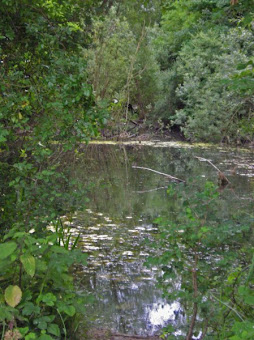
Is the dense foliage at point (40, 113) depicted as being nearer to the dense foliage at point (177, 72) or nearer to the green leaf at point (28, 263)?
the green leaf at point (28, 263)

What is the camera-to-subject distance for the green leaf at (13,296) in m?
2.86

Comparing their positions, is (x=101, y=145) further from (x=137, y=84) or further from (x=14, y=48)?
(x=14, y=48)

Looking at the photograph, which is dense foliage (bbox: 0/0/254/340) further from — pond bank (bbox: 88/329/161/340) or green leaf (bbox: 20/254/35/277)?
pond bank (bbox: 88/329/161/340)

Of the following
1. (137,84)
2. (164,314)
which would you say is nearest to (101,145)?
(137,84)

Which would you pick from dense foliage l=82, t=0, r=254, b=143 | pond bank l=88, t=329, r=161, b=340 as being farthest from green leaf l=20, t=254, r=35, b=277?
dense foliage l=82, t=0, r=254, b=143

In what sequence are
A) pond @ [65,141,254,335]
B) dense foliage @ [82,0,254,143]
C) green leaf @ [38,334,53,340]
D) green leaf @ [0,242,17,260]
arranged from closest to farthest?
green leaf @ [0,242,17,260] → green leaf @ [38,334,53,340] → pond @ [65,141,254,335] → dense foliage @ [82,0,254,143]

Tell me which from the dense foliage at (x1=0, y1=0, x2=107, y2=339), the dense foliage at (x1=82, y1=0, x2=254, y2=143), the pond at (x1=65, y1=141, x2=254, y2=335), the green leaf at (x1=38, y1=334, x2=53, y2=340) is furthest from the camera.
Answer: the dense foliage at (x1=82, y1=0, x2=254, y2=143)

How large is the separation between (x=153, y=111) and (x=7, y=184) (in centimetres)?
2455

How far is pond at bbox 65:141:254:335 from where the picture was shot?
4.66 m

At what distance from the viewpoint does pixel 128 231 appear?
7414 millimetres

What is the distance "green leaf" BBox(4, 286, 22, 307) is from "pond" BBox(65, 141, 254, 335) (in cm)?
104

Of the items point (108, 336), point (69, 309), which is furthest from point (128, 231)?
point (69, 309)

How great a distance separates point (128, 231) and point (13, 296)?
458 cm

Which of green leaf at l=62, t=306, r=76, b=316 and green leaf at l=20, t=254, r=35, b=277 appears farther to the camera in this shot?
green leaf at l=62, t=306, r=76, b=316
